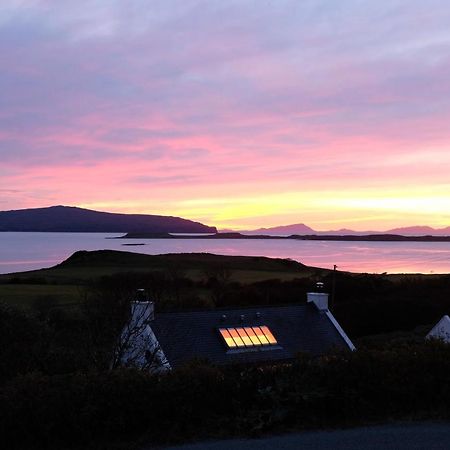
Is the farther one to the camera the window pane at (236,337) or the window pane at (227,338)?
the window pane at (236,337)

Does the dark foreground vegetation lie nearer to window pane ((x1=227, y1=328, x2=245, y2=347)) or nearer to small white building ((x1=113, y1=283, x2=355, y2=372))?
small white building ((x1=113, y1=283, x2=355, y2=372))

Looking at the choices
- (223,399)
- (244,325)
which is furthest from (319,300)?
(223,399)

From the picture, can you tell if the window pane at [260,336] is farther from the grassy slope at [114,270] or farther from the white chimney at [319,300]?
the grassy slope at [114,270]

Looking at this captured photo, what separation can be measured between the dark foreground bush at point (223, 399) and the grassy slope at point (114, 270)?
144ft

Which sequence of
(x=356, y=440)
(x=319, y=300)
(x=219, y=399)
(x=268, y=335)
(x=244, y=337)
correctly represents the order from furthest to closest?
(x=319, y=300) → (x=268, y=335) → (x=244, y=337) → (x=219, y=399) → (x=356, y=440)

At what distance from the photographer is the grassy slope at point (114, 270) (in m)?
62.2

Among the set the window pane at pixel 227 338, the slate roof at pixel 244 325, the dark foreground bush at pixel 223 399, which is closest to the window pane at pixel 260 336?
the slate roof at pixel 244 325

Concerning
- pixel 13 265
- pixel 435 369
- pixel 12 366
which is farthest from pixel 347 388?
pixel 13 265

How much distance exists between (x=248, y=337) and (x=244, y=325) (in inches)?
26.0

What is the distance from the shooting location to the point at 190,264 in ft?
318

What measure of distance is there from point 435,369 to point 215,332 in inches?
569

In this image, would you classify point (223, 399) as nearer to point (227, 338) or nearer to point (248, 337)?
point (227, 338)

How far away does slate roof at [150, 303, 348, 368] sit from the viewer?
22.4 m

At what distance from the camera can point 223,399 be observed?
30.7 ft
